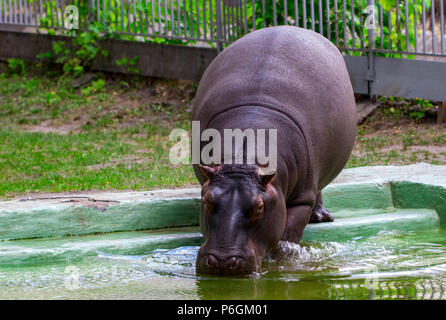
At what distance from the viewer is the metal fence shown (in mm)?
9586

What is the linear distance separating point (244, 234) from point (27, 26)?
10.8 metres

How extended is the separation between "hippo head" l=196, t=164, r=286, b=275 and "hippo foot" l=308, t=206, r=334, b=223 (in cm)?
134

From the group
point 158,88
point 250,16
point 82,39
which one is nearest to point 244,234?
point 250,16

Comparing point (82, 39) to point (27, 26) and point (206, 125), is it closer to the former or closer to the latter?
point (27, 26)

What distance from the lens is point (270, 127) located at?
4.34 meters

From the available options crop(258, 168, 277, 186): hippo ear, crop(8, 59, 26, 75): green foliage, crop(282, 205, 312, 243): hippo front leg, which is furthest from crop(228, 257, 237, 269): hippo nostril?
crop(8, 59, 26, 75): green foliage

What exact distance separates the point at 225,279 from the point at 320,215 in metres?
1.60

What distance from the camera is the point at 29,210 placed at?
5.00 metres

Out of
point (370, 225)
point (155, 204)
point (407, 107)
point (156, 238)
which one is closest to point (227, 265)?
point (156, 238)

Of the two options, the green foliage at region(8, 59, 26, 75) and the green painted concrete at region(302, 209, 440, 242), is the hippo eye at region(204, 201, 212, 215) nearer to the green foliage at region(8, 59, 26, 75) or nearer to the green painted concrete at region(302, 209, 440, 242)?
the green painted concrete at region(302, 209, 440, 242)

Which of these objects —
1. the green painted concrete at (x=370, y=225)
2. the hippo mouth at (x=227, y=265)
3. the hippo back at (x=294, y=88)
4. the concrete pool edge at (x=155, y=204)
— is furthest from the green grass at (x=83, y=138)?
the hippo mouth at (x=227, y=265)

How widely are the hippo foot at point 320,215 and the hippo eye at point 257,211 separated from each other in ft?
4.78

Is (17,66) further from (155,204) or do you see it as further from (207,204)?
(207,204)

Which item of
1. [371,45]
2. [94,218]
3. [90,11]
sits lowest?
[94,218]
